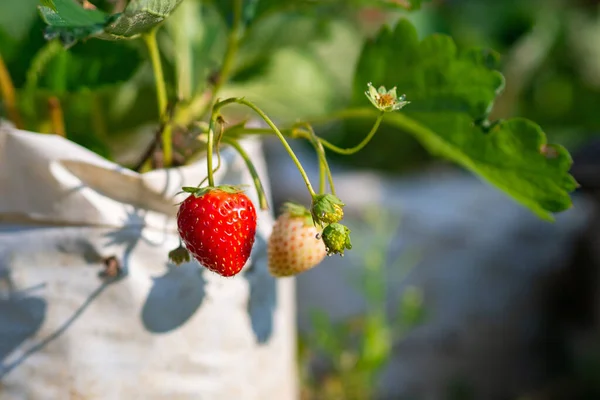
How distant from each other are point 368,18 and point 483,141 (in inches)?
62.2

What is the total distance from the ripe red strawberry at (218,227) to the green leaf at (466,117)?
0.58 ft

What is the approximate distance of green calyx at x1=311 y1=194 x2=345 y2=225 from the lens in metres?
0.38

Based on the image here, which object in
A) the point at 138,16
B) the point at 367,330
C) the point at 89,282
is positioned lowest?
the point at 367,330

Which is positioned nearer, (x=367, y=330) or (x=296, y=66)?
(x=367, y=330)

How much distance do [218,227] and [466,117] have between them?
0.71ft

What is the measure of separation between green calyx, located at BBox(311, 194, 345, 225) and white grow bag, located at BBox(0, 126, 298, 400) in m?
0.17

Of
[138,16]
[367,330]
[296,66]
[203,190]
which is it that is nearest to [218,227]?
[203,190]

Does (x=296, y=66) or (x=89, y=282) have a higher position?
(x=89, y=282)

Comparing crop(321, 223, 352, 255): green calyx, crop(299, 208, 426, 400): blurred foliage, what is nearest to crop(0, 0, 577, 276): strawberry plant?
crop(321, 223, 352, 255): green calyx

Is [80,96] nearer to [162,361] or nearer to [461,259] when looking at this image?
[162,361]

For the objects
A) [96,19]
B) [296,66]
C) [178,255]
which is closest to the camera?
[96,19]

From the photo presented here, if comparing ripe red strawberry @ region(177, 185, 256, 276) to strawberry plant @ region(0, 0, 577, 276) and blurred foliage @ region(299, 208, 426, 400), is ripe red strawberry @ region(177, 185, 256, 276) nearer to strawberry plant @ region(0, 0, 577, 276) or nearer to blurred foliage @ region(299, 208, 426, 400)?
strawberry plant @ region(0, 0, 577, 276)

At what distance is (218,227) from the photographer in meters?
0.42

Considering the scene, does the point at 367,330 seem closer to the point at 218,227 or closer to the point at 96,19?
the point at 218,227
